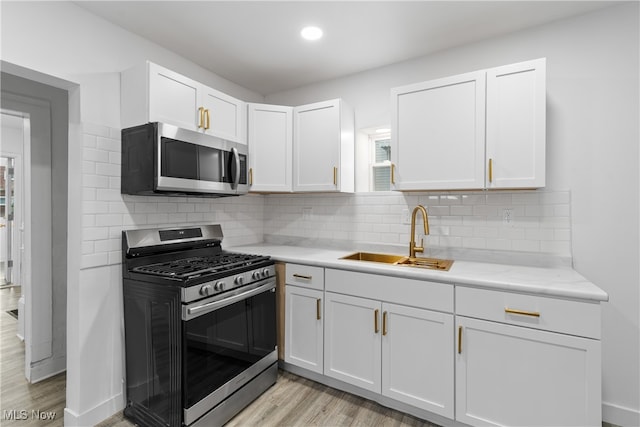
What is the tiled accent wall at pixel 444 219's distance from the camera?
84.3 inches

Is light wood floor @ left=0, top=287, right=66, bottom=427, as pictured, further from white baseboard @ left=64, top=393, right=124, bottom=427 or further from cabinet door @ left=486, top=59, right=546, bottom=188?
cabinet door @ left=486, top=59, right=546, bottom=188

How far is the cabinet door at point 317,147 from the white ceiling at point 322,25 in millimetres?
433

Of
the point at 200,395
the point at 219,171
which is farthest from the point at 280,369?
the point at 219,171

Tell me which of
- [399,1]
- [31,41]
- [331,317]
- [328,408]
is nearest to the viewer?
[31,41]

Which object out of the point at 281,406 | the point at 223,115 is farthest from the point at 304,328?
the point at 223,115

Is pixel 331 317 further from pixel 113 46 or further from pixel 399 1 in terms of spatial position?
pixel 113 46

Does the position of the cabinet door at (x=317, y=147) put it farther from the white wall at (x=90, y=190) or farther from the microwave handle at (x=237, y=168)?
the white wall at (x=90, y=190)

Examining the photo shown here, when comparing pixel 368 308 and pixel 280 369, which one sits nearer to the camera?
pixel 368 308

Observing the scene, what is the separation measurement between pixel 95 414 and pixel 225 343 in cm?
92

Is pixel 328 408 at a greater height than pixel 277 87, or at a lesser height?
lesser

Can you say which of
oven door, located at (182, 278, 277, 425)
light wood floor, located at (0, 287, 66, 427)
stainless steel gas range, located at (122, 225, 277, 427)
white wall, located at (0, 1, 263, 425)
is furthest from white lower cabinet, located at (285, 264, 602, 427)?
light wood floor, located at (0, 287, 66, 427)

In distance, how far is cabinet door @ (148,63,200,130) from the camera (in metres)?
2.00

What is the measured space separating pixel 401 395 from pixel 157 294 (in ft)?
5.34

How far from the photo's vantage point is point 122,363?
211 cm
